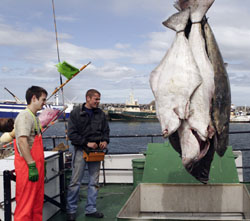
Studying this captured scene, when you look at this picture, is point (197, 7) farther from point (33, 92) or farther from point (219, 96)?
point (33, 92)

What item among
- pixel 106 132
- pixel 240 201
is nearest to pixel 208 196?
pixel 240 201

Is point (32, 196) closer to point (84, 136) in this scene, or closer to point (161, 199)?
point (84, 136)

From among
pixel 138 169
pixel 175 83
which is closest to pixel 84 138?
pixel 138 169

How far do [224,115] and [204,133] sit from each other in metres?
0.26

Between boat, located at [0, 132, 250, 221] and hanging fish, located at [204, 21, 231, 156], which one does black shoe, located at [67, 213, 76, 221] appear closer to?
boat, located at [0, 132, 250, 221]

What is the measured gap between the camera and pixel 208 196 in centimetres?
417

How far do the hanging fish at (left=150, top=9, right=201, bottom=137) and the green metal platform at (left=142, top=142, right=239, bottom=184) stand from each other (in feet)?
9.60

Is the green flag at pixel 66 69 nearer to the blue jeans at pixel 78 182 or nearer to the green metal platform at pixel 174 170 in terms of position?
the blue jeans at pixel 78 182

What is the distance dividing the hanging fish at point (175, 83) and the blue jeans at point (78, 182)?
2450mm

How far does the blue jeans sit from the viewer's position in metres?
4.53

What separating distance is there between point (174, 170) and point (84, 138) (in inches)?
67.4

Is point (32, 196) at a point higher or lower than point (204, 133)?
lower

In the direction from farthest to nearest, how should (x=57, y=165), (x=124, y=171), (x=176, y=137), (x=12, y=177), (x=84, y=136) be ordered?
(x=124, y=171) → (x=57, y=165) → (x=84, y=136) → (x=12, y=177) → (x=176, y=137)

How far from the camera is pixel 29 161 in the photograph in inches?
134
